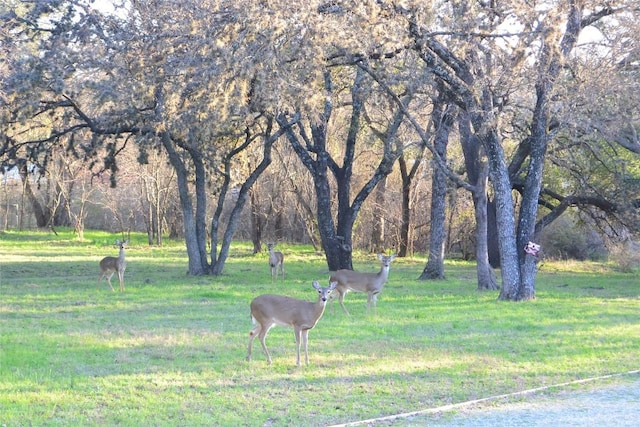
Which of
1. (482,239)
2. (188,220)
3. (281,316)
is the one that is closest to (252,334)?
(281,316)

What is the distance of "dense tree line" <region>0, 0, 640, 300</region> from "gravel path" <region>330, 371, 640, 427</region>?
827 cm

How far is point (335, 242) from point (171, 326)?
1288 cm

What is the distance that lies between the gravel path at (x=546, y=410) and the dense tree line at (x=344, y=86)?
8.27 m

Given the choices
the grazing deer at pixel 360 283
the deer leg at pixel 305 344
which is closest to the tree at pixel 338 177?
→ the grazing deer at pixel 360 283

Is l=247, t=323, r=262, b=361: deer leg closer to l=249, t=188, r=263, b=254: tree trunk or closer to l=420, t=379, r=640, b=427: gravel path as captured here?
l=420, t=379, r=640, b=427: gravel path

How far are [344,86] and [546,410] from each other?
58.9ft

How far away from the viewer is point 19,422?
25.3ft

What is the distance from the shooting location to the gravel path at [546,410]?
7.96 metres

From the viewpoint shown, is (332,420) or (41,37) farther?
(41,37)

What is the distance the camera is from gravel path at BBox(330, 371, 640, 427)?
7.96m

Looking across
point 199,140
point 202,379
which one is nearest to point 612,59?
point 199,140

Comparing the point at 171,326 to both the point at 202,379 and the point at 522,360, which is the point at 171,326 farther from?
the point at 522,360

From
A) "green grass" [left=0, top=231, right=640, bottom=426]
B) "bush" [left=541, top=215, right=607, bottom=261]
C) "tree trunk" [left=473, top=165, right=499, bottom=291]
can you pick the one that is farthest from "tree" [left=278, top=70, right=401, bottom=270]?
"bush" [left=541, top=215, right=607, bottom=261]

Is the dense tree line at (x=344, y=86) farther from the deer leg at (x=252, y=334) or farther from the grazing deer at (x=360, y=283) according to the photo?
the deer leg at (x=252, y=334)
